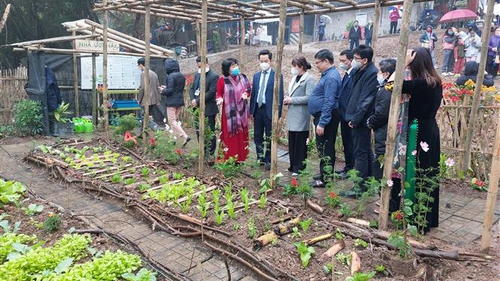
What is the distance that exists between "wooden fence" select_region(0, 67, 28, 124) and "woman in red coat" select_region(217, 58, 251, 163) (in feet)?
23.0

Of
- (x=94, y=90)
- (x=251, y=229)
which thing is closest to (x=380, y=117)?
(x=251, y=229)

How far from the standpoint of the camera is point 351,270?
11.6 feet

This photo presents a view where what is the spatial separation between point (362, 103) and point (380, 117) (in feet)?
1.77

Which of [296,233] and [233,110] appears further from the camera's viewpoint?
[233,110]

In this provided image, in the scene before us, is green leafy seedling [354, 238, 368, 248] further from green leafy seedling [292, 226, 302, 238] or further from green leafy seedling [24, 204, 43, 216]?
green leafy seedling [24, 204, 43, 216]

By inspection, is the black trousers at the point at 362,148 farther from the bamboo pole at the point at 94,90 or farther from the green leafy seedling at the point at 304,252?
the bamboo pole at the point at 94,90

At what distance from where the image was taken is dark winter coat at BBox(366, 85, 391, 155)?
4602 millimetres

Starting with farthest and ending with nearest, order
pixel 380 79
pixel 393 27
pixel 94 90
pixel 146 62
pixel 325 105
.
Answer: pixel 393 27, pixel 94 90, pixel 146 62, pixel 325 105, pixel 380 79

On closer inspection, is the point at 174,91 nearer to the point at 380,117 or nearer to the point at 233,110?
the point at 233,110

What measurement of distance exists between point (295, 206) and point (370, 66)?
202 cm

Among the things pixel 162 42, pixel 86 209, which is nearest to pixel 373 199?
pixel 86 209

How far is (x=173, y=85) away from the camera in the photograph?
866 cm

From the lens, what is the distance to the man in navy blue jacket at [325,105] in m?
5.68

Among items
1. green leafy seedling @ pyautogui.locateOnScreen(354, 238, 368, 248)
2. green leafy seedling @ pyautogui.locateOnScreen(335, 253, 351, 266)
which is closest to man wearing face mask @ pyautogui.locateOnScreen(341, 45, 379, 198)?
green leafy seedling @ pyautogui.locateOnScreen(354, 238, 368, 248)
